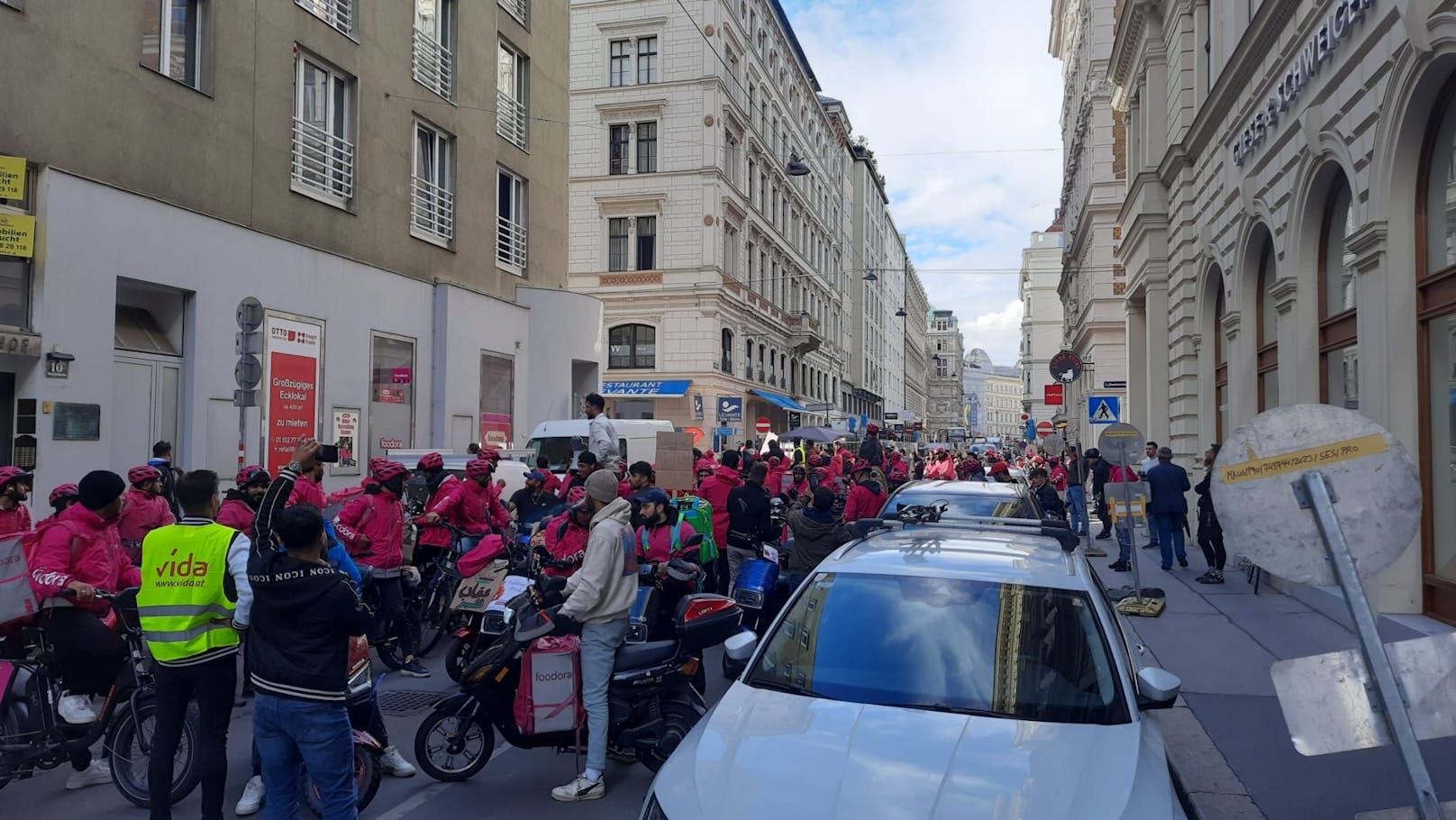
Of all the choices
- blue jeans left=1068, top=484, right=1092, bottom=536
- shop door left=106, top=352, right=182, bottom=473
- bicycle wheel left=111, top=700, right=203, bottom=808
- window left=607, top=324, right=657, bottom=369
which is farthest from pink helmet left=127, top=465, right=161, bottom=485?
window left=607, top=324, right=657, bottom=369

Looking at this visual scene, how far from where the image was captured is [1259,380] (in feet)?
48.4

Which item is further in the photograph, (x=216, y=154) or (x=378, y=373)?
(x=378, y=373)

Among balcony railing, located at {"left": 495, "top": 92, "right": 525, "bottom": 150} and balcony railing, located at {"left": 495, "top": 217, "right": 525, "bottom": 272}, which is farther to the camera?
balcony railing, located at {"left": 495, "top": 217, "right": 525, "bottom": 272}

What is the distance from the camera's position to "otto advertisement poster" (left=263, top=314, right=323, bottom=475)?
15.2 metres

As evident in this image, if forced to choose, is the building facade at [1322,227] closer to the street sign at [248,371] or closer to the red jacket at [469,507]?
the red jacket at [469,507]

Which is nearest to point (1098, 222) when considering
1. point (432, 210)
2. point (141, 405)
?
point (432, 210)

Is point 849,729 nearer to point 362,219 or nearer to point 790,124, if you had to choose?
point 362,219

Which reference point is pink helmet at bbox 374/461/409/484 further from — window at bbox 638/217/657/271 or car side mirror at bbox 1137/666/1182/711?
window at bbox 638/217/657/271

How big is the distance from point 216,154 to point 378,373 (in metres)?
4.74

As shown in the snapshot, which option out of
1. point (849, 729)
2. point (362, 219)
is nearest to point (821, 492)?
point (849, 729)

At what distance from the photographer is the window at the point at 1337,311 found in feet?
35.9

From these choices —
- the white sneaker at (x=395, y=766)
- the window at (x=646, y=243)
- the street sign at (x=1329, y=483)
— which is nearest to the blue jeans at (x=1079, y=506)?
the white sneaker at (x=395, y=766)

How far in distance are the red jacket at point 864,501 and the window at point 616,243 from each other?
30.1 metres

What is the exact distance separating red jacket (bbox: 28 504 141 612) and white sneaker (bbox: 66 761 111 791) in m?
0.92
